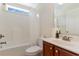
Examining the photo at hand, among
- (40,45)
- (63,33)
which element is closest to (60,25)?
(63,33)

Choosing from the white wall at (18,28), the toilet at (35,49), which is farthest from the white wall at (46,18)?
the toilet at (35,49)

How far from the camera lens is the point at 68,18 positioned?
1.92 meters

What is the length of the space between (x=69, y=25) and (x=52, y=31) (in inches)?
18.9

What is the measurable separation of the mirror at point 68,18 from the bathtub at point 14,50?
2.91 ft

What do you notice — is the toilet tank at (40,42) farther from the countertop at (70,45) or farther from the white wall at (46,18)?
the countertop at (70,45)

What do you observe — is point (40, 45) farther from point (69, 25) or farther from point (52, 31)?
point (69, 25)

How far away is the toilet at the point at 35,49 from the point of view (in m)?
2.08

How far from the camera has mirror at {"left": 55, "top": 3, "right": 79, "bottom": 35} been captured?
177 centimetres

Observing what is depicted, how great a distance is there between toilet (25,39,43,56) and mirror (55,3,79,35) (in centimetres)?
56

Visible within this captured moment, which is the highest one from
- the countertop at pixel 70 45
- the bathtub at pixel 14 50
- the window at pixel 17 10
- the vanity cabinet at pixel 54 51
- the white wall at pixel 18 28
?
the window at pixel 17 10

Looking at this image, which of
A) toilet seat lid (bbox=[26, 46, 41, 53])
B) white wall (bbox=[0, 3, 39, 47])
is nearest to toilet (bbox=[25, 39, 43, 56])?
toilet seat lid (bbox=[26, 46, 41, 53])

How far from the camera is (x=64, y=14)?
2004mm

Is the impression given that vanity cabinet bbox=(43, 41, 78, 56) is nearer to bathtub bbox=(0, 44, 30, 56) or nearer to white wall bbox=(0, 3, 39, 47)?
white wall bbox=(0, 3, 39, 47)

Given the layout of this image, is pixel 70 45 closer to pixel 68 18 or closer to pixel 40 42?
pixel 68 18
